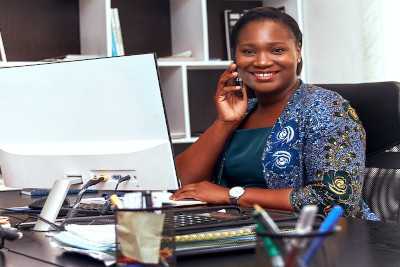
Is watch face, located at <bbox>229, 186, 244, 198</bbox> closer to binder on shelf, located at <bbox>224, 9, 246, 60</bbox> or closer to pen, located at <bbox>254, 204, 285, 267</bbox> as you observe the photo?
pen, located at <bbox>254, 204, 285, 267</bbox>

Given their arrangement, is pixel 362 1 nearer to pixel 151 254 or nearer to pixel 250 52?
pixel 250 52

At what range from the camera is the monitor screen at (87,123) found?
3.98 feet

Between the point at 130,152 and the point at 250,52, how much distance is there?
2.38ft

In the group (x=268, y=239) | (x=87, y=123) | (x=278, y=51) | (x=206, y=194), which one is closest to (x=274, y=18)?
(x=278, y=51)

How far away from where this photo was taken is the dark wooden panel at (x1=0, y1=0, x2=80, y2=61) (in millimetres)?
2988

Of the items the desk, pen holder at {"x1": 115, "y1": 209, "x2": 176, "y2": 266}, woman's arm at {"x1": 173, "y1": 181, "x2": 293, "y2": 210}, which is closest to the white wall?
woman's arm at {"x1": 173, "y1": 181, "x2": 293, "y2": 210}

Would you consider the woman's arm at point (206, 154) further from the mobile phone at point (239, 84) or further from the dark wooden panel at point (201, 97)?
the dark wooden panel at point (201, 97)

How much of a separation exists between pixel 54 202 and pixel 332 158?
69 cm

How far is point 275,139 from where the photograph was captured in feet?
5.70

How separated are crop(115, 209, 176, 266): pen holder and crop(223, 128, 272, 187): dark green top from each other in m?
1.04

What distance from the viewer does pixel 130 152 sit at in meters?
1.27

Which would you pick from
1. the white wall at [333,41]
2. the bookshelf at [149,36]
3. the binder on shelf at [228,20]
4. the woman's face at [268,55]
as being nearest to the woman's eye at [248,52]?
the woman's face at [268,55]

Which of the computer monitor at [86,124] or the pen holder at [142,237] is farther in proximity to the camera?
the computer monitor at [86,124]

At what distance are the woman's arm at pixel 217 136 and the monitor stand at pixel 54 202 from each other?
2.01 ft
